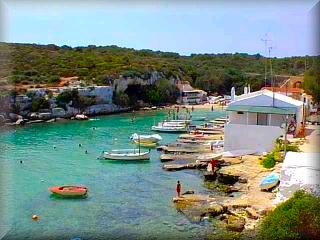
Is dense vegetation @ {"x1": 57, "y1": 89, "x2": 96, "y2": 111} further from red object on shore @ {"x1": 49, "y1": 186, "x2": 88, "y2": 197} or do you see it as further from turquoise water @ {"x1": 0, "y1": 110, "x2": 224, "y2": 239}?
red object on shore @ {"x1": 49, "y1": 186, "x2": 88, "y2": 197}

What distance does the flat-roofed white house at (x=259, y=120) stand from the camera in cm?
948

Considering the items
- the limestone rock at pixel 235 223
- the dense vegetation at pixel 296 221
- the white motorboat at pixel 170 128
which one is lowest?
the limestone rock at pixel 235 223

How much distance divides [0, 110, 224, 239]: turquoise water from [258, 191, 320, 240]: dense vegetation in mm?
1418

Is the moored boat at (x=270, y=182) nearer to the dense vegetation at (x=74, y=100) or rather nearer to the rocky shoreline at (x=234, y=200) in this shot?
the rocky shoreline at (x=234, y=200)

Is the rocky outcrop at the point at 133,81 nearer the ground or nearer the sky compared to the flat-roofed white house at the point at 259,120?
nearer the sky

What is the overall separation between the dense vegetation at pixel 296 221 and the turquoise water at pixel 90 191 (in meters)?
1.42

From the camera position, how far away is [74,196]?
7.45m

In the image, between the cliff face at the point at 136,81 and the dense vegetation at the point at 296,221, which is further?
the cliff face at the point at 136,81

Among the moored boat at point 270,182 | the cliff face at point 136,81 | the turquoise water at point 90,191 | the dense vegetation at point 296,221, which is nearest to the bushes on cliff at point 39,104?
the turquoise water at point 90,191

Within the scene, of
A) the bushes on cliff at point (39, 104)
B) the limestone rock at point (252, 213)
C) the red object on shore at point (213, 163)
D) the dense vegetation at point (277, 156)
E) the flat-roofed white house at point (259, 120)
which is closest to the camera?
the limestone rock at point (252, 213)

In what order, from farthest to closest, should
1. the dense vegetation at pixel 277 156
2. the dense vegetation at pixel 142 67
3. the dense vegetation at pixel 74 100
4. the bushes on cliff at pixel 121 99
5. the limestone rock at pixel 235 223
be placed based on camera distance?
the bushes on cliff at pixel 121 99 → the dense vegetation at pixel 142 67 → the dense vegetation at pixel 74 100 → the dense vegetation at pixel 277 156 → the limestone rock at pixel 235 223

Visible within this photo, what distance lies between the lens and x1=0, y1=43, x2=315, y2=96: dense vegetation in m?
19.3

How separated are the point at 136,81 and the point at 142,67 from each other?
1.20 meters

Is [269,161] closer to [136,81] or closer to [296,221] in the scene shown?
[296,221]
